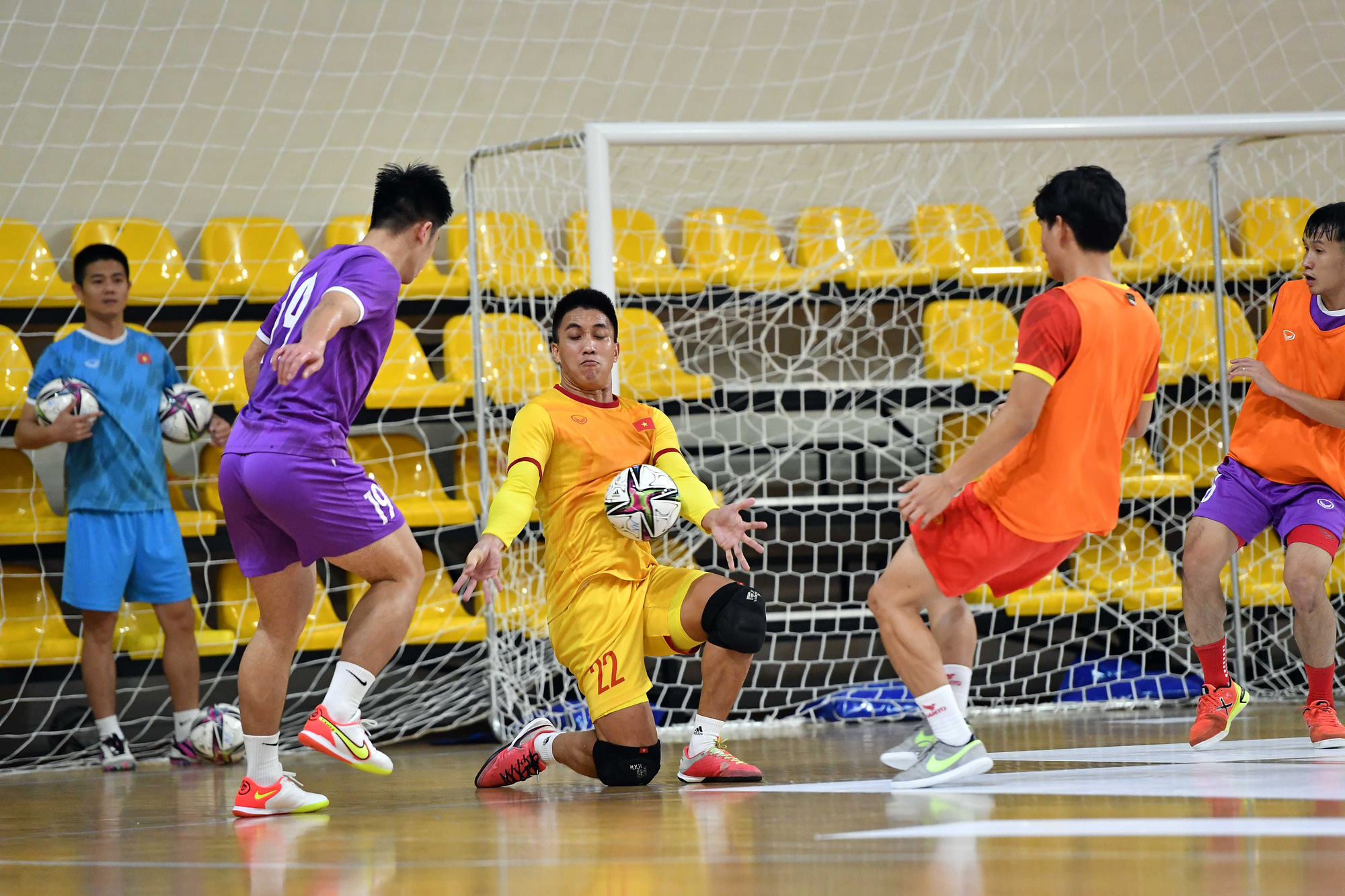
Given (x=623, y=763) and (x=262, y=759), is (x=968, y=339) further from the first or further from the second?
(x=262, y=759)

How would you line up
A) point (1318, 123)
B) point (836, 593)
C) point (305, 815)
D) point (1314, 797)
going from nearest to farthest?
point (1314, 797) < point (305, 815) < point (1318, 123) < point (836, 593)

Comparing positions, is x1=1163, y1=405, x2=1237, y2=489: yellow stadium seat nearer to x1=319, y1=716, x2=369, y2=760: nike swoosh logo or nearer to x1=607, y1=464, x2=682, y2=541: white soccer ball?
x1=607, y1=464, x2=682, y2=541: white soccer ball

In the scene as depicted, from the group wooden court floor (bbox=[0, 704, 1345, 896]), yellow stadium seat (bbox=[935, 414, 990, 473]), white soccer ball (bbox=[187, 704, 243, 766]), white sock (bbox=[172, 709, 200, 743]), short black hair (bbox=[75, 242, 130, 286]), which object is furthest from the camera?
yellow stadium seat (bbox=[935, 414, 990, 473])

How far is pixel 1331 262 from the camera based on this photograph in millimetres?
4195

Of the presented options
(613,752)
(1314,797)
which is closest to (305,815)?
(613,752)

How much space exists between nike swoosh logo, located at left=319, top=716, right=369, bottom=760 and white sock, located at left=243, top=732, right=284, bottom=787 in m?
0.26

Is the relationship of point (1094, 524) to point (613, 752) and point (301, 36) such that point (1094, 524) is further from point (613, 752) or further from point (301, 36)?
point (301, 36)

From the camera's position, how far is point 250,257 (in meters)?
6.41

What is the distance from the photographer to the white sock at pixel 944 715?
11.1 feet

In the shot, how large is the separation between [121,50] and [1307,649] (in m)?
6.01

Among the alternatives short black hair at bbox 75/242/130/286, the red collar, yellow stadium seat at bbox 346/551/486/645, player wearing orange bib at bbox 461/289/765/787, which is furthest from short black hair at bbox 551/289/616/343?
short black hair at bbox 75/242/130/286

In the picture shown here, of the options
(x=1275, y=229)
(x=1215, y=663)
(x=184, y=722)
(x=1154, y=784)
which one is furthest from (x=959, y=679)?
(x=1275, y=229)

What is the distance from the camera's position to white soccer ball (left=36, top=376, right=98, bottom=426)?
195 inches

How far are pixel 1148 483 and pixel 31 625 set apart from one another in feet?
16.4
